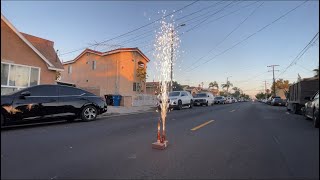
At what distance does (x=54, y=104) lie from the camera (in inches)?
395

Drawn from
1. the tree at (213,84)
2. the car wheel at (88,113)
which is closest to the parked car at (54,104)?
the car wheel at (88,113)

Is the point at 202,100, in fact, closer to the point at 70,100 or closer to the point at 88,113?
the point at 88,113

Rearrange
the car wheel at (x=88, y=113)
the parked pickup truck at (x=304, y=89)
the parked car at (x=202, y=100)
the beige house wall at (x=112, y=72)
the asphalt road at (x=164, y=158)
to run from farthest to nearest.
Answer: the beige house wall at (x=112, y=72) < the parked car at (x=202, y=100) < the car wheel at (x=88, y=113) < the asphalt road at (x=164, y=158) < the parked pickup truck at (x=304, y=89)

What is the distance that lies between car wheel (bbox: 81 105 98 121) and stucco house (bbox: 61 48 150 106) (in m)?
22.5

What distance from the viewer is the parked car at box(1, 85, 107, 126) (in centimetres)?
828

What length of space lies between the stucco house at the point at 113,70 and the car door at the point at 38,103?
24493 mm

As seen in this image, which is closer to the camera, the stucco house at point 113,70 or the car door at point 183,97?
the car door at point 183,97

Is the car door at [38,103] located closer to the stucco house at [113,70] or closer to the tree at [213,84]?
the stucco house at [113,70]

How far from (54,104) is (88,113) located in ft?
6.80

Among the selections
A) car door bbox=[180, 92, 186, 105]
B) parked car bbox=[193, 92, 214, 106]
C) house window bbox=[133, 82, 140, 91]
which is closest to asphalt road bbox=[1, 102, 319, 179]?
car door bbox=[180, 92, 186, 105]

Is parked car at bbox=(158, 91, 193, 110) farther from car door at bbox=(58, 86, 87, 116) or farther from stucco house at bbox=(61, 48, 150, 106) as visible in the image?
car door at bbox=(58, 86, 87, 116)

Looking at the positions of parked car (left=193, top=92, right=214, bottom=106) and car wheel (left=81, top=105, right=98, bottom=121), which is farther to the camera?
parked car (left=193, top=92, right=214, bottom=106)

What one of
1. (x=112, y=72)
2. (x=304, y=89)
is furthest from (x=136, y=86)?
(x=304, y=89)

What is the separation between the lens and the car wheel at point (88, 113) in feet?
38.2
